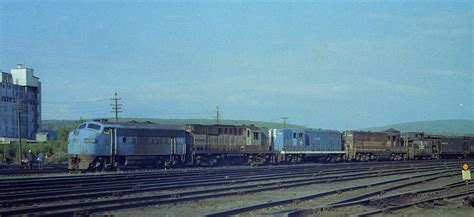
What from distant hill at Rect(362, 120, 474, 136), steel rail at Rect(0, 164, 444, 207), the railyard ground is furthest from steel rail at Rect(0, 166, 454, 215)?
distant hill at Rect(362, 120, 474, 136)

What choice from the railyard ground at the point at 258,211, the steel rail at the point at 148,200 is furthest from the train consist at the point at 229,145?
the railyard ground at the point at 258,211

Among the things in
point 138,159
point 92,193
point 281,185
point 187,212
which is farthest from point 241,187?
point 138,159

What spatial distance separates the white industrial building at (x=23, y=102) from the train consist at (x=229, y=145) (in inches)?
1868

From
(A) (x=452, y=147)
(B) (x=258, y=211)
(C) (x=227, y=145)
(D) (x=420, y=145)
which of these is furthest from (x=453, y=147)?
(B) (x=258, y=211)

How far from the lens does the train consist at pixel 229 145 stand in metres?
33.7

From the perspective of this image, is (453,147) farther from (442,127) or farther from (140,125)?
(140,125)

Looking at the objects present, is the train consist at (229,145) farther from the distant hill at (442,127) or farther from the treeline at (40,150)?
the distant hill at (442,127)

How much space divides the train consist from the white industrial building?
47454mm

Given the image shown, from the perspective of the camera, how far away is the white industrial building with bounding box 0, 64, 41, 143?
84.3m

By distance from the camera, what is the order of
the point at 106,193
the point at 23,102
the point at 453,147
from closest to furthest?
the point at 106,193, the point at 453,147, the point at 23,102

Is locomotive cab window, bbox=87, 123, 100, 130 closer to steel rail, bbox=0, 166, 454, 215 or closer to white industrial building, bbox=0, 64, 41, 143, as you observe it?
steel rail, bbox=0, 166, 454, 215

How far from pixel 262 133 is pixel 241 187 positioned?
25.3 metres

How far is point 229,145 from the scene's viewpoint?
4347 centimetres

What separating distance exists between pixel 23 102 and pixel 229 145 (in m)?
48.5
